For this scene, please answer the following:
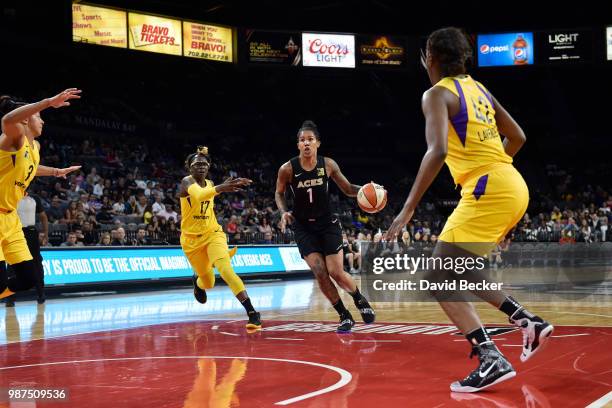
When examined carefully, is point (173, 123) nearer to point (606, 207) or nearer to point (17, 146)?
point (606, 207)

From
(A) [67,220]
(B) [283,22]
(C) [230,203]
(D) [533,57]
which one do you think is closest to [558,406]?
(A) [67,220]

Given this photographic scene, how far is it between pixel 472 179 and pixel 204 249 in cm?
501

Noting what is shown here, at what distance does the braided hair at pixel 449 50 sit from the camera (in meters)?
4.50

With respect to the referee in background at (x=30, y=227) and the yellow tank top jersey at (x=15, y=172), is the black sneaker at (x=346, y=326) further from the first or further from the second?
the referee in background at (x=30, y=227)

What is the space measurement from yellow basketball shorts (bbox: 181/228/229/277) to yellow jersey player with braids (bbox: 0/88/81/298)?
7.95 feet

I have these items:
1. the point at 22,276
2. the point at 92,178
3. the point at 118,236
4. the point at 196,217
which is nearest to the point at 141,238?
the point at 118,236

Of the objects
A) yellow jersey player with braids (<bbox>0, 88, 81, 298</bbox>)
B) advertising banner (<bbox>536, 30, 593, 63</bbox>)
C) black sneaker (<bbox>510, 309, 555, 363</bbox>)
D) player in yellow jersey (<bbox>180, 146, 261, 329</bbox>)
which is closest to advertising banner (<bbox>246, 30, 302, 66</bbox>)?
advertising banner (<bbox>536, 30, 593, 63</bbox>)

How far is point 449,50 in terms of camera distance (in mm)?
4516

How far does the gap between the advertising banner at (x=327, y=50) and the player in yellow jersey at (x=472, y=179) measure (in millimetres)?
24422

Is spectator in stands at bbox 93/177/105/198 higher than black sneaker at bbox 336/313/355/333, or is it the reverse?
spectator in stands at bbox 93/177/105/198

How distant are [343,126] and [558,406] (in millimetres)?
35456

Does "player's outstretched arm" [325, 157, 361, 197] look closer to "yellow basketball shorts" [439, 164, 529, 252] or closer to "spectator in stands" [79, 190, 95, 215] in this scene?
"yellow basketball shorts" [439, 164, 529, 252]

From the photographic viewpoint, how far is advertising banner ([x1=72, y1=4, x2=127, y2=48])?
22797 millimetres

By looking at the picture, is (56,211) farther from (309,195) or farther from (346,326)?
(346,326)
